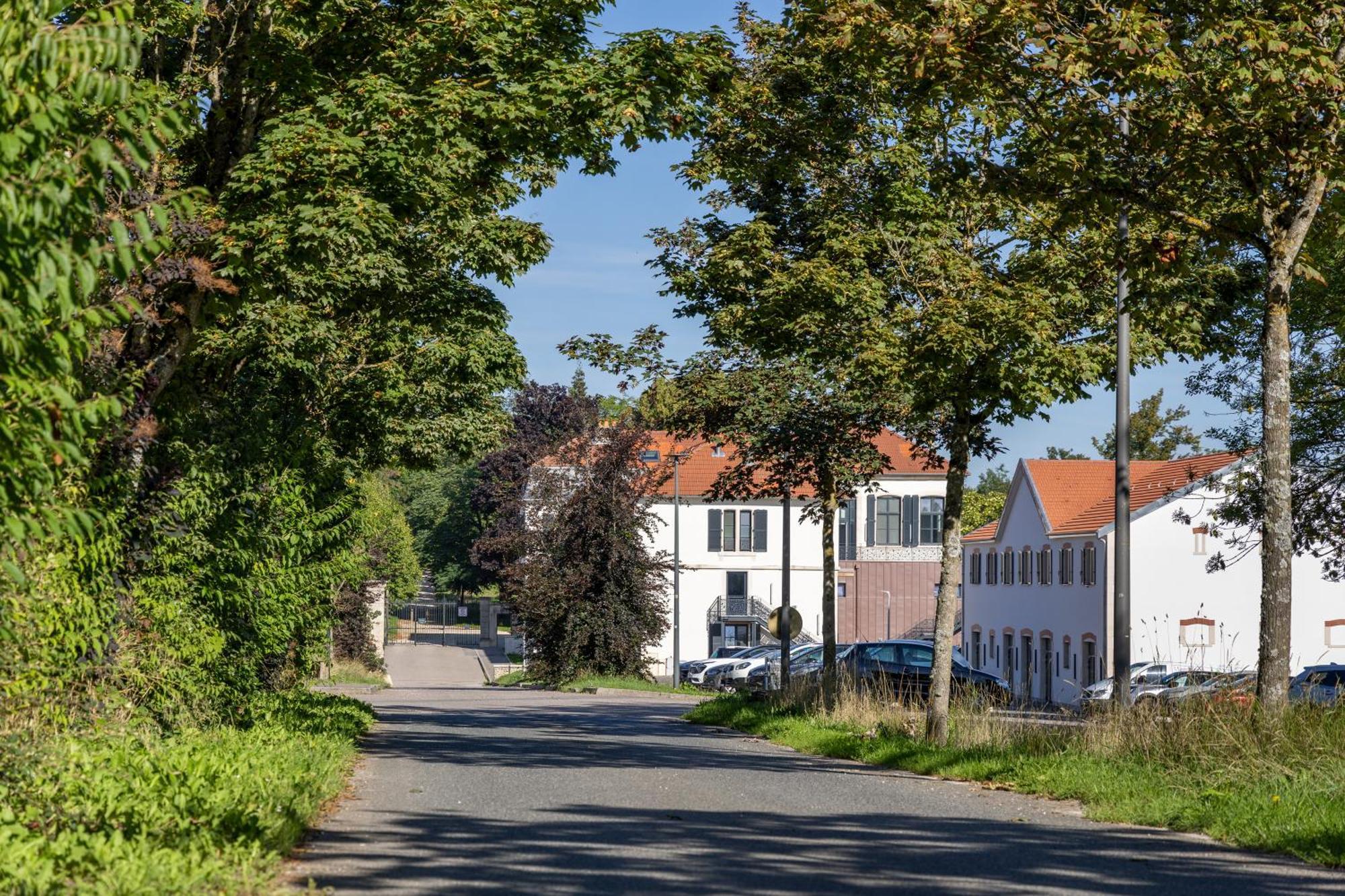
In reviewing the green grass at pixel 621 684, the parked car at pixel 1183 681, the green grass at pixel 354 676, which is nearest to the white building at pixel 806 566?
the green grass at pixel 621 684

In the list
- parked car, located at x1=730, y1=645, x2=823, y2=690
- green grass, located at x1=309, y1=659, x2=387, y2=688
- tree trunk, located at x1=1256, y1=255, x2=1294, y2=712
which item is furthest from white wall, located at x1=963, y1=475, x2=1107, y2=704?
tree trunk, located at x1=1256, y1=255, x2=1294, y2=712

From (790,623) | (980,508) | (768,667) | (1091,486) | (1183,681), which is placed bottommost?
(768,667)

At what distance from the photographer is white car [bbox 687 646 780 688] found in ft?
174

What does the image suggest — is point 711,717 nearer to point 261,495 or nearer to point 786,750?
point 786,750

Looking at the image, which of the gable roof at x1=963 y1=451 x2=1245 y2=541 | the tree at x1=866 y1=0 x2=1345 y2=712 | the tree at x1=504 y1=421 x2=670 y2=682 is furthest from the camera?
the gable roof at x1=963 y1=451 x2=1245 y2=541

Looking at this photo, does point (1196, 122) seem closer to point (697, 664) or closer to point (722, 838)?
point (722, 838)

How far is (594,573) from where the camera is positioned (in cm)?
5109

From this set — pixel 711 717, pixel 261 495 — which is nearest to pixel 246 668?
pixel 261 495

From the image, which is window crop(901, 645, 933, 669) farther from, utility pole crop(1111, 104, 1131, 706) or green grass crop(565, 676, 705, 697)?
utility pole crop(1111, 104, 1131, 706)

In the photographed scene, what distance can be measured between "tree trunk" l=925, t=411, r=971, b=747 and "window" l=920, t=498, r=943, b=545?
193ft

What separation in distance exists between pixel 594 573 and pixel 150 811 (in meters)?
42.4

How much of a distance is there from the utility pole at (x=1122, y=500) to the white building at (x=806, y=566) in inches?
2116

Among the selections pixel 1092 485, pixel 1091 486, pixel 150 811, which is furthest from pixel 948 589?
pixel 1092 485

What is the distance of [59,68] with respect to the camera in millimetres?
5797
